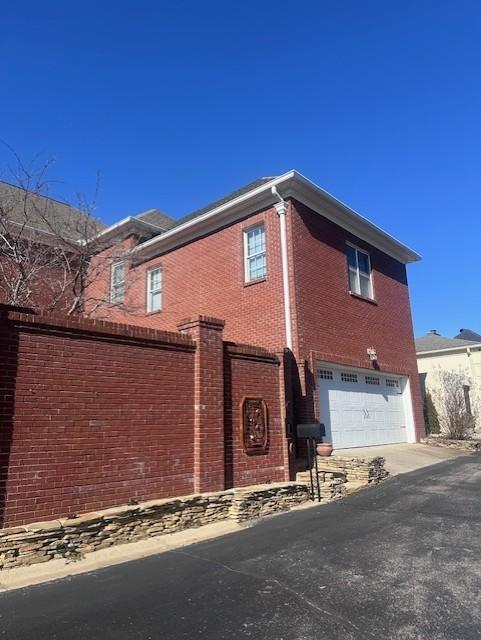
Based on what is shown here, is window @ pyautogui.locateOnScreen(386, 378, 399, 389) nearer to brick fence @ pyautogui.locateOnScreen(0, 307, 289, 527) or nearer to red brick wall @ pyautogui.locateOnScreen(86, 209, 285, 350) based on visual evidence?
red brick wall @ pyautogui.locateOnScreen(86, 209, 285, 350)

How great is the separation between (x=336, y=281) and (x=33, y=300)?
8.45 metres

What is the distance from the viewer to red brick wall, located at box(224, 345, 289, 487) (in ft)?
29.8

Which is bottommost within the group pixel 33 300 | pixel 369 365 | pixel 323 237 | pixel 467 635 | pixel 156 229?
pixel 467 635

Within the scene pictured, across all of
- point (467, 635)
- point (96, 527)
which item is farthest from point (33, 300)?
point (467, 635)

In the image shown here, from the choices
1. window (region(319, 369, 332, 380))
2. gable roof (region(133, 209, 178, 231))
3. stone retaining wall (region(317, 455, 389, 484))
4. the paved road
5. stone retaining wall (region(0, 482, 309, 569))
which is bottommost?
the paved road

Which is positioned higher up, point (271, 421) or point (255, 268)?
point (255, 268)

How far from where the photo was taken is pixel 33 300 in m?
13.3

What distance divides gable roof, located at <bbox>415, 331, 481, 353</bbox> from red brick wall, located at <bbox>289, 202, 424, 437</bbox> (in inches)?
438

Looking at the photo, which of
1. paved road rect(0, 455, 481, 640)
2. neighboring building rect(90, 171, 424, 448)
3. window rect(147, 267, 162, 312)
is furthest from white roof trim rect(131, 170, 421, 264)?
paved road rect(0, 455, 481, 640)

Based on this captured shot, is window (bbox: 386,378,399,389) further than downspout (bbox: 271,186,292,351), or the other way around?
window (bbox: 386,378,399,389)

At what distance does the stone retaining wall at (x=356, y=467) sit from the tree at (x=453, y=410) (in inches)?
376

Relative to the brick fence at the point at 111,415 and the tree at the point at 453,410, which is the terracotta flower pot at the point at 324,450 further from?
the tree at the point at 453,410

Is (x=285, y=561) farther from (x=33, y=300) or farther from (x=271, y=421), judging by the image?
(x=33, y=300)

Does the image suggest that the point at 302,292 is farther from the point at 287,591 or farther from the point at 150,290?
the point at 287,591
